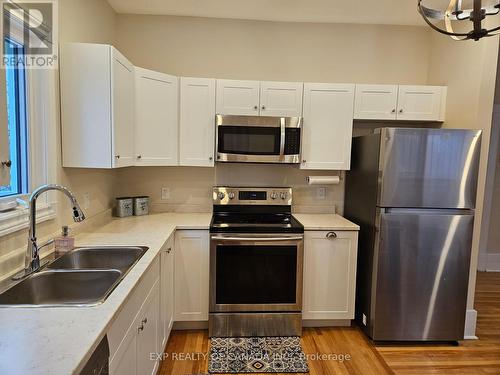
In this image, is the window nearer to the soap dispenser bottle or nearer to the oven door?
the soap dispenser bottle

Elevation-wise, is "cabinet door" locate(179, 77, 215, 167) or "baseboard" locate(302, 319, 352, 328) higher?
"cabinet door" locate(179, 77, 215, 167)

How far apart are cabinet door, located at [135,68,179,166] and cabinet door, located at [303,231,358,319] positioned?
136 centimetres

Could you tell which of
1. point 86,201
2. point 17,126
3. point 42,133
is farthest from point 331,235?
point 17,126

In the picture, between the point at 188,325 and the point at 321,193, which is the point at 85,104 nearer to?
the point at 188,325

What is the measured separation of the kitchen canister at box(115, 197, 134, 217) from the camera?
2.82 metres

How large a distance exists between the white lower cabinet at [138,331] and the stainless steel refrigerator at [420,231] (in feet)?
5.37

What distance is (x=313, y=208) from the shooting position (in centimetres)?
318

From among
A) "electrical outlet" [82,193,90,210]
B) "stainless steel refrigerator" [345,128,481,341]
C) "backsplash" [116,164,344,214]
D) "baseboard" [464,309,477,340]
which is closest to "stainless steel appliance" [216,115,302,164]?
"backsplash" [116,164,344,214]

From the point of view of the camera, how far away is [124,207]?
2840 mm

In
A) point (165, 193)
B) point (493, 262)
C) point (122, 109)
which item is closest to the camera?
point (122, 109)

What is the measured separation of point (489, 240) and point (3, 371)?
17.1 feet

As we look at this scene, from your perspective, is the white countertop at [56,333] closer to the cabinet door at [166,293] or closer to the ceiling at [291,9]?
the cabinet door at [166,293]

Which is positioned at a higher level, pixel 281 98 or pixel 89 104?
pixel 281 98

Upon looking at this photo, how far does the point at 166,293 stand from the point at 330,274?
1.31 meters
